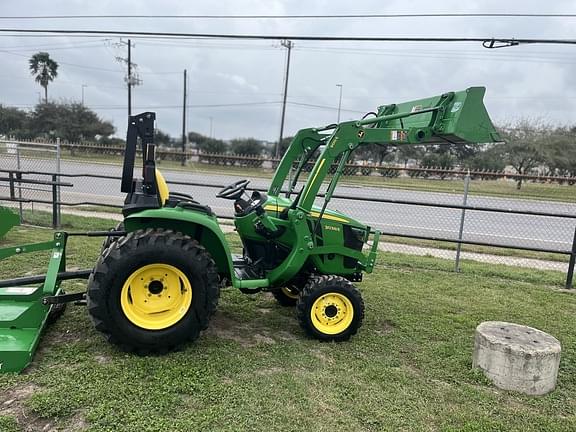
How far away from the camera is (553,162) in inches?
1102

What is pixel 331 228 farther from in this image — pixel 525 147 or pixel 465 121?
pixel 525 147

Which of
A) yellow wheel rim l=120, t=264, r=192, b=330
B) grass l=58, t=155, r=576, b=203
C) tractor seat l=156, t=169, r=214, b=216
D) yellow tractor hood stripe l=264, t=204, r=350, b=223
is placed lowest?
yellow wheel rim l=120, t=264, r=192, b=330

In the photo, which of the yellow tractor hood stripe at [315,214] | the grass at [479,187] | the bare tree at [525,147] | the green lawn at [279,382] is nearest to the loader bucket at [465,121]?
the yellow tractor hood stripe at [315,214]

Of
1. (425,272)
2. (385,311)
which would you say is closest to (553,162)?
(425,272)

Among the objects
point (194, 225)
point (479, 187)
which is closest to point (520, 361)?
point (194, 225)

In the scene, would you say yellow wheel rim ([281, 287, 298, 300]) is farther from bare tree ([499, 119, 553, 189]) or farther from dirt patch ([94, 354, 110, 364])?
bare tree ([499, 119, 553, 189])

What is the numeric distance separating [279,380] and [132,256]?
1.44 m

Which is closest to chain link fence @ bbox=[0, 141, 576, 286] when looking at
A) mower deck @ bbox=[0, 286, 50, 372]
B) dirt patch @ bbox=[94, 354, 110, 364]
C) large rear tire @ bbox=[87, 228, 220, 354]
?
large rear tire @ bbox=[87, 228, 220, 354]

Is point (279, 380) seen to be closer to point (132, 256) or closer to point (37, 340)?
point (132, 256)

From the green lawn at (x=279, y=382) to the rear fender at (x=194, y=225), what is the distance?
716 mm

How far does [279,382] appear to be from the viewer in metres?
3.36

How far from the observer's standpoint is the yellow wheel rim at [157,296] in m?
3.61

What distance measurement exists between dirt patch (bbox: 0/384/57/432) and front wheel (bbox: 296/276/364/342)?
2122 mm

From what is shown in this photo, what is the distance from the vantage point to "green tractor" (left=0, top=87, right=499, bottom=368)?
3555mm
